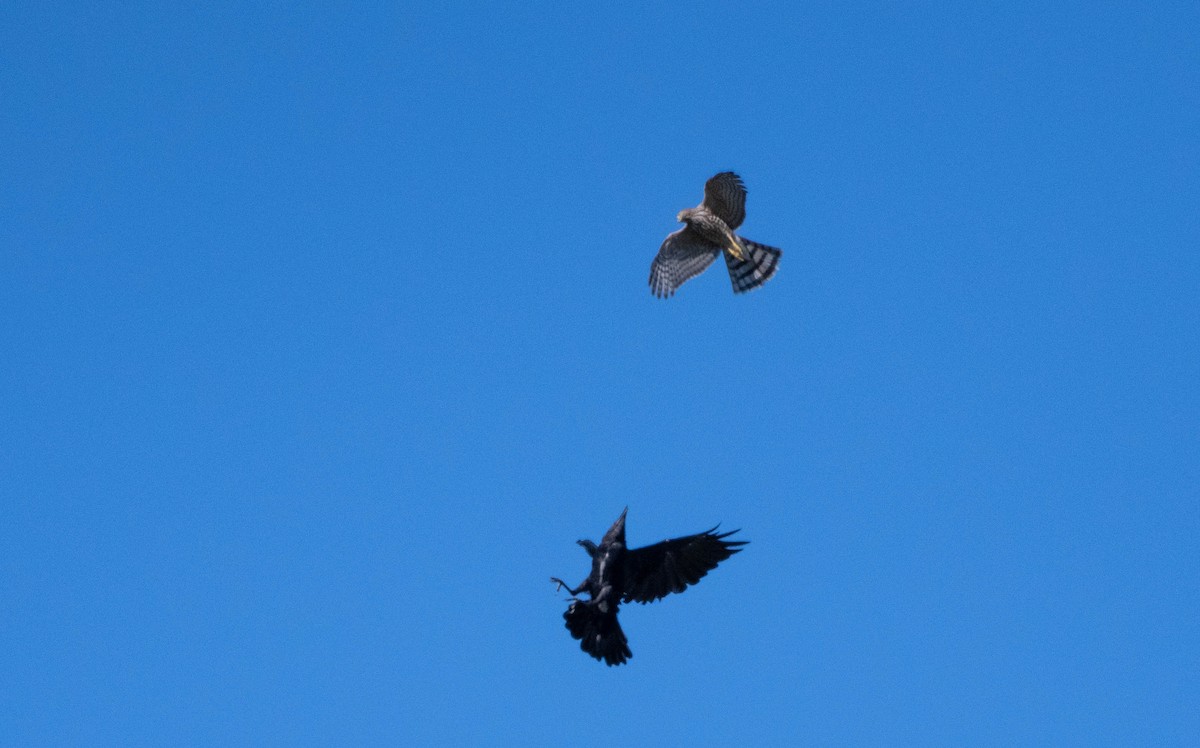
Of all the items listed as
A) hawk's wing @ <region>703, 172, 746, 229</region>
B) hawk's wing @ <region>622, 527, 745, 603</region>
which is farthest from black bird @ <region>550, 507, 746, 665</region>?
hawk's wing @ <region>703, 172, 746, 229</region>

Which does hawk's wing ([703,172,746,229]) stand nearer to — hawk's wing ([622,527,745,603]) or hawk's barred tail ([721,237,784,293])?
hawk's barred tail ([721,237,784,293])

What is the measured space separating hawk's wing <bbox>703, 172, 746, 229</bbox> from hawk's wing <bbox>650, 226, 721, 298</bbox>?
2.45 ft

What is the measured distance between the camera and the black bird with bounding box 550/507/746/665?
15.0 metres

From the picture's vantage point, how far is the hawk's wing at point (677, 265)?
888 inches

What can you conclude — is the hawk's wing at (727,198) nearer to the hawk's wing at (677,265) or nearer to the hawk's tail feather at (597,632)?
the hawk's wing at (677,265)

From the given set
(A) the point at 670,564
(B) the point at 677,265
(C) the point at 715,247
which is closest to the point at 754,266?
(C) the point at 715,247

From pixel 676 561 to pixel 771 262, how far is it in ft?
24.9

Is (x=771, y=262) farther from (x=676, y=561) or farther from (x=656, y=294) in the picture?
(x=676, y=561)

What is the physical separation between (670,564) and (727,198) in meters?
7.41

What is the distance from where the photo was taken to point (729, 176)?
2103cm

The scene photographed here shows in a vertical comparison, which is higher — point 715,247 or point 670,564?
point 715,247

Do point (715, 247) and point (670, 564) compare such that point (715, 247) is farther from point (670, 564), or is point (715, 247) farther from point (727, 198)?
point (670, 564)

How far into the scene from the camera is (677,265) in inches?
890

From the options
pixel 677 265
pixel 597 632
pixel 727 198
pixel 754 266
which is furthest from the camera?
pixel 677 265
